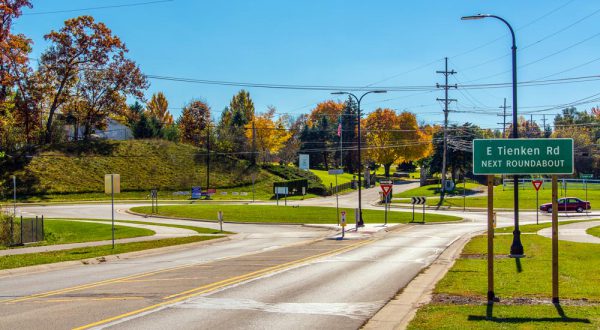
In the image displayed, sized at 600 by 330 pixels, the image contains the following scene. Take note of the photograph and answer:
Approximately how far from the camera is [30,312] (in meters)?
11.5

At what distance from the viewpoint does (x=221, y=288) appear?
1463 centimetres

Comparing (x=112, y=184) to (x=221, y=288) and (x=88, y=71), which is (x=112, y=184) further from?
(x=88, y=71)

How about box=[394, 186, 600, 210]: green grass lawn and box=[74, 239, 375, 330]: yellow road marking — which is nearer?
box=[74, 239, 375, 330]: yellow road marking

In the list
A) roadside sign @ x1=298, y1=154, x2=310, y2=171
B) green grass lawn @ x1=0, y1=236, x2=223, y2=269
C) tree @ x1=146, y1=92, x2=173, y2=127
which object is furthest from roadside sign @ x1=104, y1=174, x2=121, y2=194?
tree @ x1=146, y1=92, x2=173, y2=127

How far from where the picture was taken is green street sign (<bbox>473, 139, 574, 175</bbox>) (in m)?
12.3

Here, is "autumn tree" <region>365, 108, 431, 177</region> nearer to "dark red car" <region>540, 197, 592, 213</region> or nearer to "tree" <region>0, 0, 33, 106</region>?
"dark red car" <region>540, 197, 592, 213</region>

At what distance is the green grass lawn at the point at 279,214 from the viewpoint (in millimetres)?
48281

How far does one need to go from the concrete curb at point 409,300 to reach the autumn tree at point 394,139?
306 ft

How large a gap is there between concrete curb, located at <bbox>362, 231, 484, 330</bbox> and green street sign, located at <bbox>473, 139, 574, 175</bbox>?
301cm

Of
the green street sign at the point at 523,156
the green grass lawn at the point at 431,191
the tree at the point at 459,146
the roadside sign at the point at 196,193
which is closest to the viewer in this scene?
the green street sign at the point at 523,156

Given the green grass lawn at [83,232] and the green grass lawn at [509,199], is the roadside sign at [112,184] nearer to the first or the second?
the green grass lawn at [83,232]

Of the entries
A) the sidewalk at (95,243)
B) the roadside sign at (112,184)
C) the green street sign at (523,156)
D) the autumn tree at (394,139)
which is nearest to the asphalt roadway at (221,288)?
the roadside sign at (112,184)

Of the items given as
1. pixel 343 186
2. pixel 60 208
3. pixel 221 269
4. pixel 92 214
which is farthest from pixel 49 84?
pixel 221 269

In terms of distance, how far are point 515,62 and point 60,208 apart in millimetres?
48741
